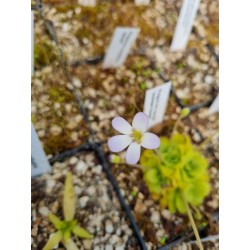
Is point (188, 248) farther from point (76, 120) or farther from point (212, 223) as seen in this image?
point (76, 120)

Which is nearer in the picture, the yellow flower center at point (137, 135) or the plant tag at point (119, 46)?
the yellow flower center at point (137, 135)

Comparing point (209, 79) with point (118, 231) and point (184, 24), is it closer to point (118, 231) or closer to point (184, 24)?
point (184, 24)

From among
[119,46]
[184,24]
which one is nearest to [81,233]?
[119,46]

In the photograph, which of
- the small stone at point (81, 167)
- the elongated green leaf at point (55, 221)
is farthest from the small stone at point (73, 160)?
the elongated green leaf at point (55, 221)

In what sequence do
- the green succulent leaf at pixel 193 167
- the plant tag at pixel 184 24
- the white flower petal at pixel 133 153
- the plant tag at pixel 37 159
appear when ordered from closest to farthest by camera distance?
the white flower petal at pixel 133 153
the plant tag at pixel 37 159
the green succulent leaf at pixel 193 167
the plant tag at pixel 184 24

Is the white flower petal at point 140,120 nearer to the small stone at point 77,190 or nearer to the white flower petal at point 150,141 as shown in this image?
the white flower petal at point 150,141

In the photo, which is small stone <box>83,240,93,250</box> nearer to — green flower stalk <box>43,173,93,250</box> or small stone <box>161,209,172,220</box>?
green flower stalk <box>43,173,93,250</box>

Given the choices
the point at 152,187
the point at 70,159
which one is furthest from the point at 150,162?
the point at 70,159
